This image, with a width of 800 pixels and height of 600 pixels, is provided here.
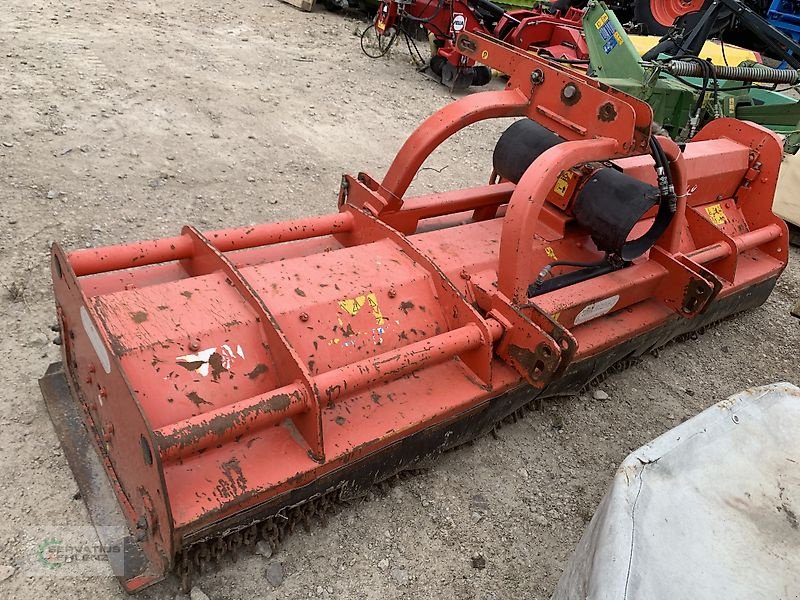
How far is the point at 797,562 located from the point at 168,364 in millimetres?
1744

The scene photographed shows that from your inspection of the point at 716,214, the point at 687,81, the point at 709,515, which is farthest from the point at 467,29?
the point at 709,515

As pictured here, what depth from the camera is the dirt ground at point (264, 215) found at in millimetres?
2293

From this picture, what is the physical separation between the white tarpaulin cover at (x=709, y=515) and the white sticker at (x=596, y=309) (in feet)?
3.78

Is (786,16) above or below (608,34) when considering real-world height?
above

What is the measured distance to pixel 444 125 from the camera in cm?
282

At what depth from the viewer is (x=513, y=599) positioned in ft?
7.47

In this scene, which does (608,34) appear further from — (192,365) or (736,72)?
(192,365)

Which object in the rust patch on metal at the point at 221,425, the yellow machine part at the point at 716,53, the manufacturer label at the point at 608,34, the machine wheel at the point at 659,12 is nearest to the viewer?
the rust patch on metal at the point at 221,425

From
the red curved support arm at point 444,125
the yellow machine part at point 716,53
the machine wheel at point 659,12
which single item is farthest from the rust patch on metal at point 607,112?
the machine wheel at point 659,12

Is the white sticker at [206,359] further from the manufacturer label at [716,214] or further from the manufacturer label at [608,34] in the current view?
the manufacturer label at [608,34]

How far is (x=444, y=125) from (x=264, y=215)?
1870mm

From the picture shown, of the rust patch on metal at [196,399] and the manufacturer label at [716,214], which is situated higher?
the manufacturer label at [716,214]

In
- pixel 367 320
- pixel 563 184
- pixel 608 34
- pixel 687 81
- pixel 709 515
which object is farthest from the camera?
pixel 687 81

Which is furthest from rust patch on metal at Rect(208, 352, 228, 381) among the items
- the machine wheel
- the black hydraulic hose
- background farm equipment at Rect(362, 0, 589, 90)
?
the machine wheel
